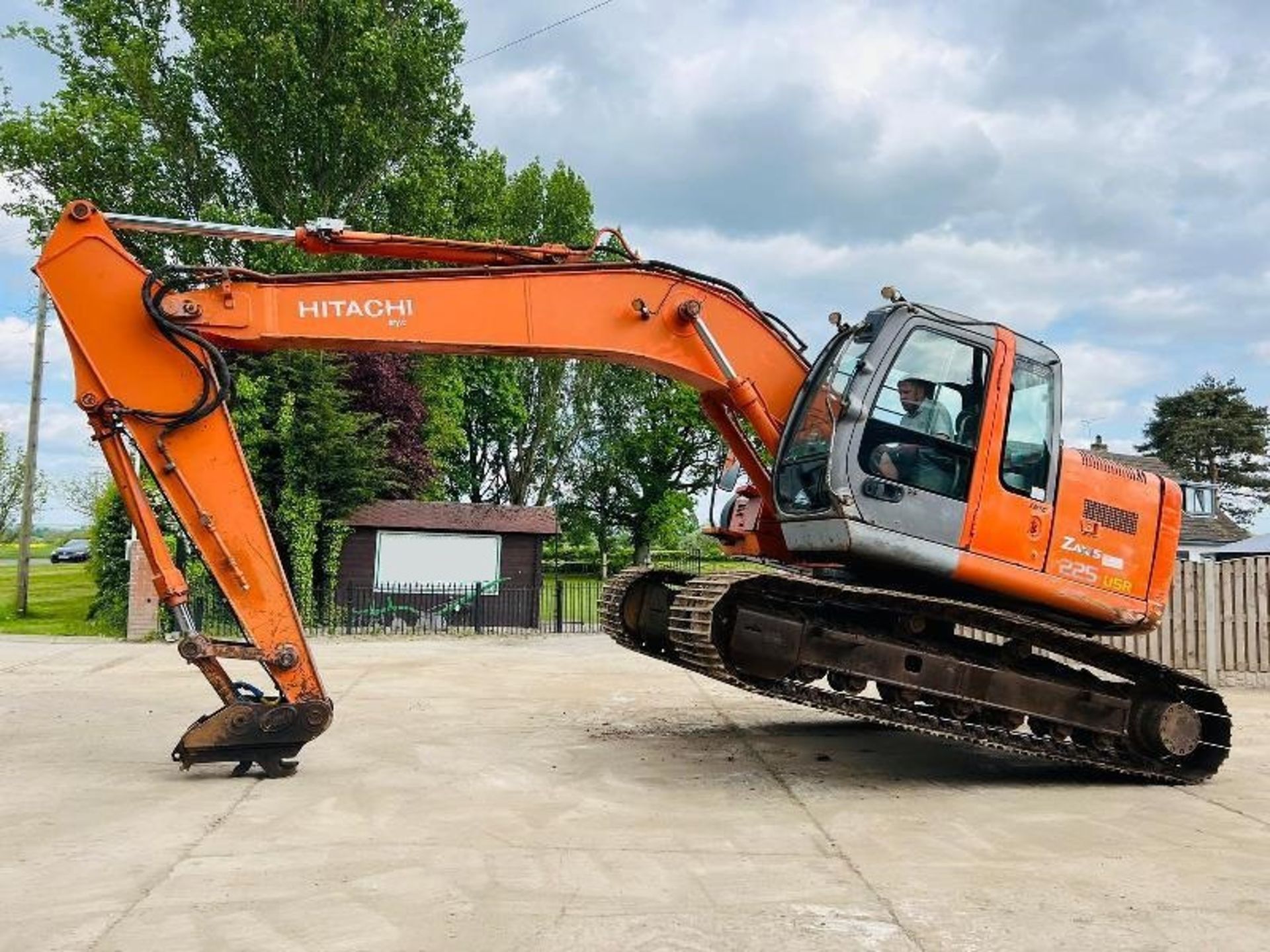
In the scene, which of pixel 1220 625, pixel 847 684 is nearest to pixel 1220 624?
pixel 1220 625

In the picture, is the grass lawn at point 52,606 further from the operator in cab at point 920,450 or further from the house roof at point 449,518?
the operator in cab at point 920,450

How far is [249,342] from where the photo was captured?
22.6 ft

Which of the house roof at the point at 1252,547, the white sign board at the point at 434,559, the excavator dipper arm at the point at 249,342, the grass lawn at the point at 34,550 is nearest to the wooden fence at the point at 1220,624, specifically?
the excavator dipper arm at the point at 249,342

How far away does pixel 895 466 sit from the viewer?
22.3ft

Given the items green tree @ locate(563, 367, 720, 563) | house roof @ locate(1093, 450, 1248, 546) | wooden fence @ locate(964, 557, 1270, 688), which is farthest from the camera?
green tree @ locate(563, 367, 720, 563)

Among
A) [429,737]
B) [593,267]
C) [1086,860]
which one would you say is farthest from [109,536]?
[1086,860]

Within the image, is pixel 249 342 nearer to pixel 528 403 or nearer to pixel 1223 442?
pixel 528 403

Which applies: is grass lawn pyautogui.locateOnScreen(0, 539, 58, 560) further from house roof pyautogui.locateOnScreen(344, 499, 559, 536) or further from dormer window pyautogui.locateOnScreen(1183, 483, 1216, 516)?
dormer window pyautogui.locateOnScreen(1183, 483, 1216, 516)

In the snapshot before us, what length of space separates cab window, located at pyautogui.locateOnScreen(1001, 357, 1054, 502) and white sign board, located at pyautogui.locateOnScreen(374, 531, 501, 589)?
52.5 ft

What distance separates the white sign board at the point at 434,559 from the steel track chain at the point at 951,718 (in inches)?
581

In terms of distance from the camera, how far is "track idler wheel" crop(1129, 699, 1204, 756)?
7.50m

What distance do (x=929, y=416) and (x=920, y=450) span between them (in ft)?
0.81

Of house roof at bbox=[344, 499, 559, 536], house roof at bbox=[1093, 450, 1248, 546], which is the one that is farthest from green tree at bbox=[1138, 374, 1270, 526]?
house roof at bbox=[344, 499, 559, 536]

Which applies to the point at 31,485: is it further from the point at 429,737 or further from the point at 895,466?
the point at 895,466
